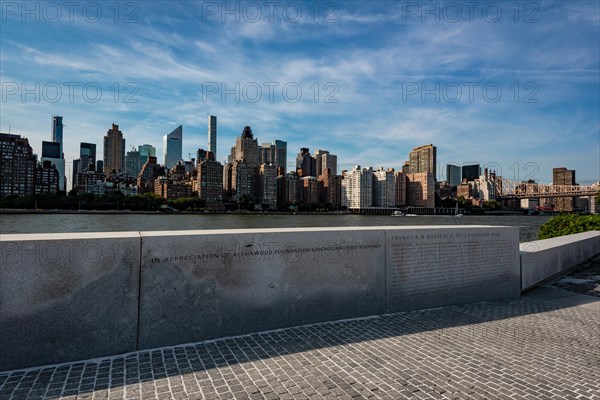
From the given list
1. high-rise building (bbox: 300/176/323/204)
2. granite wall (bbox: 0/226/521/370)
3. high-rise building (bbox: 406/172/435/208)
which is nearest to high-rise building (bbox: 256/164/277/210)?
high-rise building (bbox: 300/176/323/204)

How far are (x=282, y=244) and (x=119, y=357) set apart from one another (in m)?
2.37

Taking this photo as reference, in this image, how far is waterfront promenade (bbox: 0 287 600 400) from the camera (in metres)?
3.49

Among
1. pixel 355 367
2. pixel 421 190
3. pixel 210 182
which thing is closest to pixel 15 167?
pixel 210 182

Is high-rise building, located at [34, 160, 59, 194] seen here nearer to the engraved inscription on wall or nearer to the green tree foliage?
the green tree foliage

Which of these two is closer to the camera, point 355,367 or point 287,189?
point 355,367

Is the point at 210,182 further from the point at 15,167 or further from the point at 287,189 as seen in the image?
the point at 15,167

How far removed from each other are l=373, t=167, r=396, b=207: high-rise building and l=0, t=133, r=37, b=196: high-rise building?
144 m

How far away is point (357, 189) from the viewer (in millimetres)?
176625

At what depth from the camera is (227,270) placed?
4840mm

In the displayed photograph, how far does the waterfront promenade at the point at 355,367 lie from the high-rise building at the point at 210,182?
144627 millimetres

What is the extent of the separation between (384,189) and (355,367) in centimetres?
18529

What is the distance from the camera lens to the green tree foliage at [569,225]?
16.2m

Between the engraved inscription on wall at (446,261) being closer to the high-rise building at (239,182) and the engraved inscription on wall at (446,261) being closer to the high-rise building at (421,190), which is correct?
the high-rise building at (239,182)

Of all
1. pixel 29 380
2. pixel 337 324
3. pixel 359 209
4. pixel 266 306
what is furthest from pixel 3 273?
pixel 359 209
